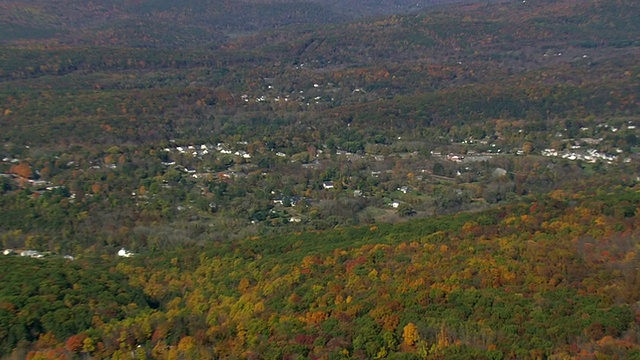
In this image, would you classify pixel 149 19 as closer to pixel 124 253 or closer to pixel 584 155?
pixel 584 155

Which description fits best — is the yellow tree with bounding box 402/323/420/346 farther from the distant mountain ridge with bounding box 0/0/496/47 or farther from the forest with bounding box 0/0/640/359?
the distant mountain ridge with bounding box 0/0/496/47

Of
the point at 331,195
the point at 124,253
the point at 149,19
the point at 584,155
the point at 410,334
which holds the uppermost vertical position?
the point at 410,334

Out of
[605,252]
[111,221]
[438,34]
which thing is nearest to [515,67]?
[438,34]

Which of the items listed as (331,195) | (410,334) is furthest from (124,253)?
(410,334)

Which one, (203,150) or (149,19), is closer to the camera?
(203,150)

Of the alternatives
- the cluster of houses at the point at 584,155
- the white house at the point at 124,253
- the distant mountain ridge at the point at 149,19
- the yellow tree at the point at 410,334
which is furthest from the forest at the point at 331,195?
the distant mountain ridge at the point at 149,19

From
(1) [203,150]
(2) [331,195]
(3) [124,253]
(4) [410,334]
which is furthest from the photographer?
(1) [203,150]

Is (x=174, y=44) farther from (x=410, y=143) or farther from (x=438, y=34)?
(x=410, y=143)

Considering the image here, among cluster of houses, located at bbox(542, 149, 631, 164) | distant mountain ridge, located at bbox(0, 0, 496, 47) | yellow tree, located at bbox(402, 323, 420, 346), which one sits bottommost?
distant mountain ridge, located at bbox(0, 0, 496, 47)

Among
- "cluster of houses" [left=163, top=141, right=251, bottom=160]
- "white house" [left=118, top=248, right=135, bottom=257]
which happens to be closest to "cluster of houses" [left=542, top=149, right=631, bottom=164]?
"cluster of houses" [left=163, top=141, right=251, bottom=160]
